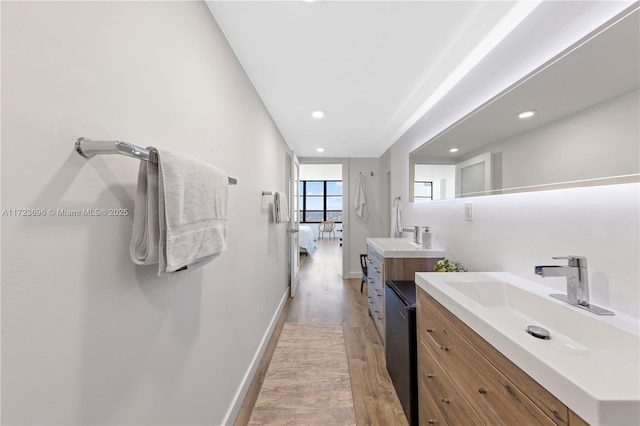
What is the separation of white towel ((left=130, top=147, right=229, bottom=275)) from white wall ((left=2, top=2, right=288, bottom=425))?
0.05 metres

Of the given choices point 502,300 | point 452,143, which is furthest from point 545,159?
point 452,143

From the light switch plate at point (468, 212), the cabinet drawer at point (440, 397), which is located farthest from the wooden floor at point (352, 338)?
the light switch plate at point (468, 212)

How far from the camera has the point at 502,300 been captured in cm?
118

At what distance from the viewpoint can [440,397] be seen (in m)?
1.05

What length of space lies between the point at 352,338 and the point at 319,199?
7266 millimetres

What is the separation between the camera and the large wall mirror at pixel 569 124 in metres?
0.81

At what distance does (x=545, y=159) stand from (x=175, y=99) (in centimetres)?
161

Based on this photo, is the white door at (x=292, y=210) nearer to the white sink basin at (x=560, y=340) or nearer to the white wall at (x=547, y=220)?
the white wall at (x=547, y=220)

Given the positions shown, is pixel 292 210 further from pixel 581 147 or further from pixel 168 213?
pixel 581 147

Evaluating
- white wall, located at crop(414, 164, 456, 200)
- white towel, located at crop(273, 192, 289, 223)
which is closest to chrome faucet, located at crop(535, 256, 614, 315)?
white wall, located at crop(414, 164, 456, 200)

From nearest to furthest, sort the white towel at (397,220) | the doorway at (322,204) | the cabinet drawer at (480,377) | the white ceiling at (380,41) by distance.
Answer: the cabinet drawer at (480,377), the white ceiling at (380,41), the white towel at (397,220), the doorway at (322,204)

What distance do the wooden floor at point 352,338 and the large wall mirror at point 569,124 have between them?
1.54m

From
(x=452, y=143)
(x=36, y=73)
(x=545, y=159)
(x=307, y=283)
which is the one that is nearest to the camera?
(x=36, y=73)

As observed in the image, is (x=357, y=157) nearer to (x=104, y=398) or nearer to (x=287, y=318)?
(x=287, y=318)
